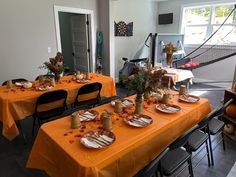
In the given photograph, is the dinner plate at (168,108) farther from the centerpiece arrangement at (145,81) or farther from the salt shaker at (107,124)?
the salt shaker at (107,124)

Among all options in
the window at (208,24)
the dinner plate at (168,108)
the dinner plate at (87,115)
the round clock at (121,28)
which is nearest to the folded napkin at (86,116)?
the dinner plate at (87,115)

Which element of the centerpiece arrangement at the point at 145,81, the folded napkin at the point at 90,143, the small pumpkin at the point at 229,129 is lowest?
the small pumpkin at the point at 229,129

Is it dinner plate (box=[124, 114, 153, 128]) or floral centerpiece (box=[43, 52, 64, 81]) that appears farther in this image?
floral centerpiece (box=[43, 52, 64, 81])

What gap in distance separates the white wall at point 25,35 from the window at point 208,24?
12.1 ft

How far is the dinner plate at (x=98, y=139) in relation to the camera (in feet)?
4.41

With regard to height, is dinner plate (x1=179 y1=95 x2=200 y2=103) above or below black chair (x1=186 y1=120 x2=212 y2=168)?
above

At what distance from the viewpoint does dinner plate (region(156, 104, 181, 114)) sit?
6.28 feet

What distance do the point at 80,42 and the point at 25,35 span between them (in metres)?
1.75

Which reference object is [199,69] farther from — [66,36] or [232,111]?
[66,36]

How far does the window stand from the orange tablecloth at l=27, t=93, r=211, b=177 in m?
4.35

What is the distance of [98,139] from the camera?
1418 millimetres

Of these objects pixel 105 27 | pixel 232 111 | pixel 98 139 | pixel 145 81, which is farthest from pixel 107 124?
pixel 105 27

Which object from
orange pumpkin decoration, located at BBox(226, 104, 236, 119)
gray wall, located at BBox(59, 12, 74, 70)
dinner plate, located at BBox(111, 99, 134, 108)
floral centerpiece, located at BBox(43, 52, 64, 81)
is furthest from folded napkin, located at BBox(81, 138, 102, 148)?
gray wall, located at BBox(59, 12, 74, 70)

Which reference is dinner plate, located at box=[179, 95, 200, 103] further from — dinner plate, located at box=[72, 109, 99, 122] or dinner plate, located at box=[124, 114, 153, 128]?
dinner plate, located at box=[72, 109, 99, 122]
